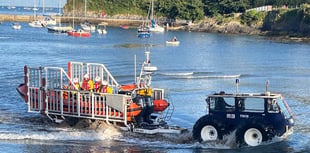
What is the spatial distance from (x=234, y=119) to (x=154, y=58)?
48.5 metres

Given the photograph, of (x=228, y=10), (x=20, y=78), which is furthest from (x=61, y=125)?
(x=228, y=10)

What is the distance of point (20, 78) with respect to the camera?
48938mm

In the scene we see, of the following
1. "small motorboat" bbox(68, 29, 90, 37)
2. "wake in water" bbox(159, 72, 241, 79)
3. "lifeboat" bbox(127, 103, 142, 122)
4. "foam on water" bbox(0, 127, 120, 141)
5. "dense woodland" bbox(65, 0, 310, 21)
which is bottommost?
"foam on water" bbox(0, 127, 120, 141)

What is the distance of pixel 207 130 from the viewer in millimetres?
25766

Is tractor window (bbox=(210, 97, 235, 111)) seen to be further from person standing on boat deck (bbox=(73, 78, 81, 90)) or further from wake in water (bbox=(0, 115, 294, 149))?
person standing on boat deck (bbox=(73, 78, 81, 90))

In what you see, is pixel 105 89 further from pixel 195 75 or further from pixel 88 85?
pixel 195 75

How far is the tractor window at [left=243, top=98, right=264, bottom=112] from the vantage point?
2494 cm

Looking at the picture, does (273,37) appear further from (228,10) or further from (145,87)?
(145,87)

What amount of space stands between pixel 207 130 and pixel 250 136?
1.88 meters

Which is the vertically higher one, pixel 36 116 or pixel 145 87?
pixel 145 87

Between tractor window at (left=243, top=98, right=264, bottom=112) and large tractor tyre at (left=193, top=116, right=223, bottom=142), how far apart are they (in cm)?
141

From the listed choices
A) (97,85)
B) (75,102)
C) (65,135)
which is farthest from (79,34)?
(65,135)

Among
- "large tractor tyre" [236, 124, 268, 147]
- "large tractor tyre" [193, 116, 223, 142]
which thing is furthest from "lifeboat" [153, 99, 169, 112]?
"large tractor tyre" [236, 124, 268, 147]

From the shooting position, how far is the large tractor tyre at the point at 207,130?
2550cm
